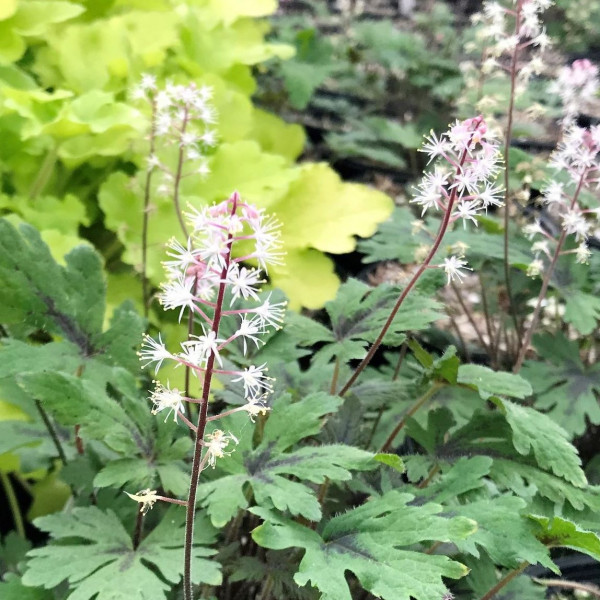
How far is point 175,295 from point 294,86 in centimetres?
137

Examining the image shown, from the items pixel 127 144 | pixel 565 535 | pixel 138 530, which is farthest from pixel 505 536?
pixel 127 144

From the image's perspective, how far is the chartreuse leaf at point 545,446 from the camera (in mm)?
639

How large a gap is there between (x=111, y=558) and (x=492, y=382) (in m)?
0.44

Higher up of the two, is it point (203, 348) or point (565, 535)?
point (203, 348)

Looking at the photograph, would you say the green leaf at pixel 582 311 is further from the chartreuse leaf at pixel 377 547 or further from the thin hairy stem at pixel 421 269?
the chartreuse leaf at pixel 377 547

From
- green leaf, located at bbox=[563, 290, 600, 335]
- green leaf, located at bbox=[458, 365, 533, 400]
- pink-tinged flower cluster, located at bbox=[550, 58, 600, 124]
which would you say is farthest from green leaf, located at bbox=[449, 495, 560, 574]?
pink-tinged flower cluster, located at bbox=[550, 58, 600, 124]

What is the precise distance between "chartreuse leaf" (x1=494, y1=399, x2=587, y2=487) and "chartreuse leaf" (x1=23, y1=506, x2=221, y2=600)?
1.07 feet

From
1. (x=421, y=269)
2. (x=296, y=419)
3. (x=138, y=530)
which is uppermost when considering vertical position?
(x=421, y=269)

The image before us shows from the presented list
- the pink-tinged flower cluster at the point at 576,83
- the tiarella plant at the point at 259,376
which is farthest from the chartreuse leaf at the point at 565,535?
the pink-tinged flower cluster at the point at 576,83

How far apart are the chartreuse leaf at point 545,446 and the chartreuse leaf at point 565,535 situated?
7cm

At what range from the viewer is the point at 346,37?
210cm

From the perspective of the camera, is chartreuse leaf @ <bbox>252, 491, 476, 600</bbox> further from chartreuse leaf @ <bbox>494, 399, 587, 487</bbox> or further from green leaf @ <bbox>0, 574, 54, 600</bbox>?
green leaf @ <bbox>0, 574, 54, 600</bbox>

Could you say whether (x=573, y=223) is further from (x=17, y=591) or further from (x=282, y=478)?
(x=17, y=591)

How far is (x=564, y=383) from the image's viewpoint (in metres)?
0.98
